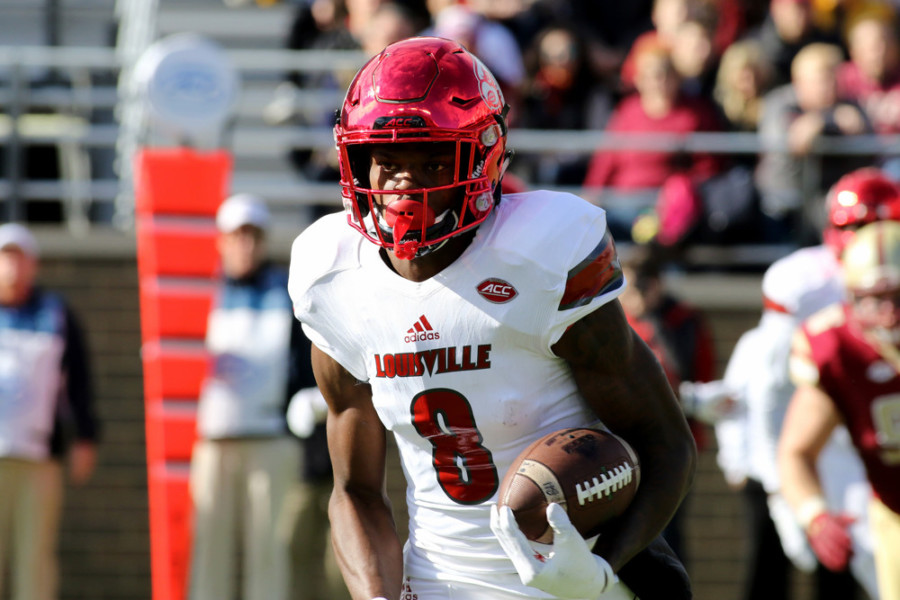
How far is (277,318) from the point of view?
22.2 feet

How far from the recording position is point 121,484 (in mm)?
8109

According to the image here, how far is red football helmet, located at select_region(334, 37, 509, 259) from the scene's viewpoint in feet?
8.52

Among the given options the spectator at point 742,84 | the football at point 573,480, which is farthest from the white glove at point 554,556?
the spectator at point 742,84

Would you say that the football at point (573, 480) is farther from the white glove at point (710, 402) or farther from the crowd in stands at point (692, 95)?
the crowd in stands at point (692, 95)

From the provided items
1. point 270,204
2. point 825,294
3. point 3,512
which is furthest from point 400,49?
point 270,204

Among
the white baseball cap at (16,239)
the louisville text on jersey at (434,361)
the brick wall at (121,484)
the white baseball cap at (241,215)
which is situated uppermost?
the louisville text on jersey at (434,361)

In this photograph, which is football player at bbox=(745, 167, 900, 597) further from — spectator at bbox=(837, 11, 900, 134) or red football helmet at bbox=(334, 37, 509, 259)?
red football helmet at bbox=(334, 37, 509, 259)

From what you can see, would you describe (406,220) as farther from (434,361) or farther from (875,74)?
(875,74)

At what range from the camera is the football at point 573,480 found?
247 centimetres

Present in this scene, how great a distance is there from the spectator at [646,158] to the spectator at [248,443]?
1.98m

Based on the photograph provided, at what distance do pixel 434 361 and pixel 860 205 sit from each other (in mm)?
3064

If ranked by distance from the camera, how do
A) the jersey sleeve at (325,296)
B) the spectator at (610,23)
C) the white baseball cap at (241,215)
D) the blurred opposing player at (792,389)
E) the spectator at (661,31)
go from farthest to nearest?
1. the spectator at (610,23)
2. the spectator at (661,31)
3. the white baseball cap at (241,215)
4. the blurred opposing player at (792,389)
5. the jersey sleeve at (325,296)

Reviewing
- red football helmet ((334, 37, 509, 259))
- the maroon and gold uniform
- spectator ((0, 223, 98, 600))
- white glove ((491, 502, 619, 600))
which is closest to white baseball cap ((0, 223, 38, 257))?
spectator ((0, 223, 98, 600))

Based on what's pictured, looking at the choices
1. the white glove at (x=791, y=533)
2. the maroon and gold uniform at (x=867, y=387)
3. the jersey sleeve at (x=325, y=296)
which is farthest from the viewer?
the white glove at (x=791, y=533)
